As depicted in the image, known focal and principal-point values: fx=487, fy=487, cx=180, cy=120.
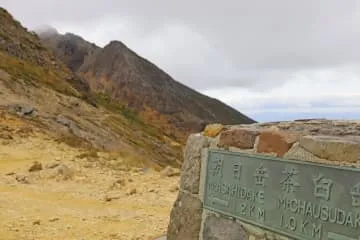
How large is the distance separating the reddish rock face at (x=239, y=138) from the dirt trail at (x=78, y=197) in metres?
2.71

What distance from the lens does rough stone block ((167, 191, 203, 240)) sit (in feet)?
13.7

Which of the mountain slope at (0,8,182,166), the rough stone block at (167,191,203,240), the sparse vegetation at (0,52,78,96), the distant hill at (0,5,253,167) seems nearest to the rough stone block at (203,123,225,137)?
the rough stone block at (167,191,203,240)

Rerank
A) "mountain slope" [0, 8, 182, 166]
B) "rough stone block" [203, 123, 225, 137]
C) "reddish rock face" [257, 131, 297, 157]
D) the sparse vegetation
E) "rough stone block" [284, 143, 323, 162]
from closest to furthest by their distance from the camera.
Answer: "rough stone block" [284, 143, 323, 162]
"reddish rock face" [257, 131, 297, 157]
"rough stone block" [203, 123, 225, 137]
"mountain slope" [0, 8, 182, 166]
the sparse vegetation

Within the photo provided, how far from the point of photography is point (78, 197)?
8570 millimetres

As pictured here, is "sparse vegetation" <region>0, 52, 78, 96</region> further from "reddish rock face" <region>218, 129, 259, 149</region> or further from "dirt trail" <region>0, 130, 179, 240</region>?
"reddish rock face" <region>218, 129, 259, 149</region>

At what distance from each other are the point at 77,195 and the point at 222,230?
17.6 ft

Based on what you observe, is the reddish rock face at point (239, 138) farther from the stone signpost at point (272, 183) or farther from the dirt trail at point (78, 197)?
the dirt trail at point (78, 197)

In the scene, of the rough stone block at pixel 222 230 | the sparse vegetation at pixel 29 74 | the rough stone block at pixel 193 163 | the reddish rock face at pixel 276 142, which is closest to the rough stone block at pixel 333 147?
the reddish rock face at pixel 276 142

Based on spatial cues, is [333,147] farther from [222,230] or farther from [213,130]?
[213,130]

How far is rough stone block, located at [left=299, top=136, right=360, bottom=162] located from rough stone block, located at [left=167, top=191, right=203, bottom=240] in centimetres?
140

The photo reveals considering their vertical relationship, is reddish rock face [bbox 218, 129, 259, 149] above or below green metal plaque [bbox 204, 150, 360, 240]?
above

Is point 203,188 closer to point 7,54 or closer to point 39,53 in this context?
point 7,54

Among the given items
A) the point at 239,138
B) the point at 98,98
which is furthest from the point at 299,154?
the point at 98,98

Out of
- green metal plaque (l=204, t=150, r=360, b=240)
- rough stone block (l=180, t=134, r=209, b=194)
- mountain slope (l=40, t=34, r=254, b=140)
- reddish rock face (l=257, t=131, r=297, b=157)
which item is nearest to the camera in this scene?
green metal plaque (l=204, t=150, r=360, b=240)
